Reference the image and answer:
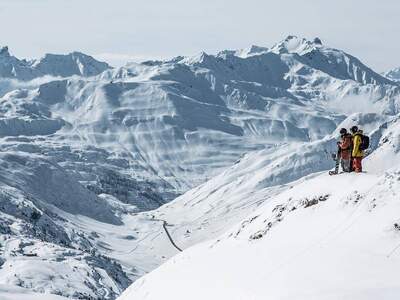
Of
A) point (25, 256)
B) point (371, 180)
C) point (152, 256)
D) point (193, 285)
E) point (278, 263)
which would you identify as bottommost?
point (152, 256)

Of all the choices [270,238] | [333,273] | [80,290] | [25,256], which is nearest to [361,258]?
[333,273]

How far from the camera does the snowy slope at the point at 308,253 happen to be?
70.1 feet

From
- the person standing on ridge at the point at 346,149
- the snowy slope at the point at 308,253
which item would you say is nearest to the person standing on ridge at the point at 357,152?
the person standing on ridge at the point at 346,149

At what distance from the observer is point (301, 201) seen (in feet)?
104

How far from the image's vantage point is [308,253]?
24.6 m

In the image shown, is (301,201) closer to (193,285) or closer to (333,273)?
(193,285)

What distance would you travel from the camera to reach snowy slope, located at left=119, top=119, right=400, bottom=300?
21.4 meters

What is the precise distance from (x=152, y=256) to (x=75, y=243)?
78.7 ft

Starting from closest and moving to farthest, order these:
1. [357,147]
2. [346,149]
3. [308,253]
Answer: [308,253]
[357,147]
[346,149]

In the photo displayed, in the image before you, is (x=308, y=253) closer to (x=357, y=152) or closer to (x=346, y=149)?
(x=357, y=152)

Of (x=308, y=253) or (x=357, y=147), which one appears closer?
(x=308, y=253)

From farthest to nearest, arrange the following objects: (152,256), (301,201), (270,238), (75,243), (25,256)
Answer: (152,256) < (75,243) < (25,256) < (301,201) < (270,238)

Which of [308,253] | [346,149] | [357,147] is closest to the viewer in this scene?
[308,253]

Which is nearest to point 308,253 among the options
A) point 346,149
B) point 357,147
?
point 357,147
